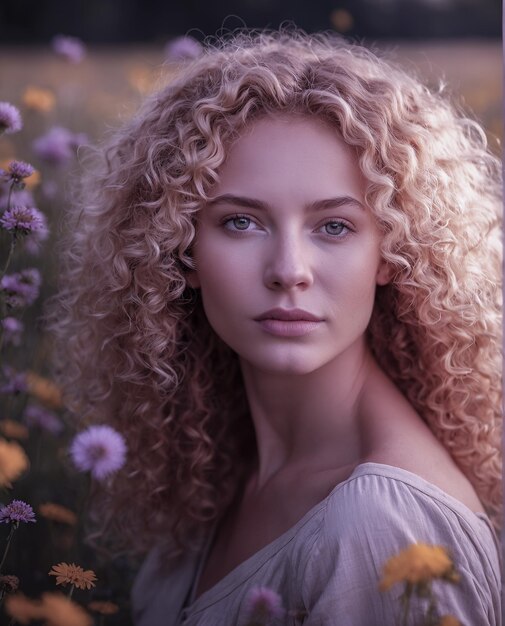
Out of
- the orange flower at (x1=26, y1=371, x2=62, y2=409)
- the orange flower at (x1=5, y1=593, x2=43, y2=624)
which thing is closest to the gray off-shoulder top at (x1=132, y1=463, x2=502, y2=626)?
the orange flower at (x1=5, y1=593, x2=43, y2=624)

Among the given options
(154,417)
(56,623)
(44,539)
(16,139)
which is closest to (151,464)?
(154,417)

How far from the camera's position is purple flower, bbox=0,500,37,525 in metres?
1.40

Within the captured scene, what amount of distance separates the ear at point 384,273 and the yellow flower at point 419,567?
664mm

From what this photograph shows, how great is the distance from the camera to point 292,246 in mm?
1526

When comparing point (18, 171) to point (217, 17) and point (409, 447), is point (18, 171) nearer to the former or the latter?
point (409, 447)

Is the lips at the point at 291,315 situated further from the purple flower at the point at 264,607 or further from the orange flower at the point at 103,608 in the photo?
the orange flower at the point at 103,608

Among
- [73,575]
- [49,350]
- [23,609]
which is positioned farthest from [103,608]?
[49,350]

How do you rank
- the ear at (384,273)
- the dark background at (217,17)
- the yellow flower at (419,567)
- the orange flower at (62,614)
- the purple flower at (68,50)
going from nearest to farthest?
the yellow flower at (419,567), the orange flower at (62,614), the ear at (384,273), the purple flower at (68,50), the dark background at (217,17)

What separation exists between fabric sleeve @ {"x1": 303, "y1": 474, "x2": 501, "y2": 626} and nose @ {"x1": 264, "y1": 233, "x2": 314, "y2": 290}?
328mm

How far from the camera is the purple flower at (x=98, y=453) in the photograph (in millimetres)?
1458

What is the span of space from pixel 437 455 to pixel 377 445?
15 cm

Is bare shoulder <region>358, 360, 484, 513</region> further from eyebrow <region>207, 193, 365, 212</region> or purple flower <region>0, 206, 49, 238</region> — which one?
purple flower <region>0, 206, 49, 238</region>

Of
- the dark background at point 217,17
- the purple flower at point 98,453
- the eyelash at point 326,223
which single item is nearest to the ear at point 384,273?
the eyelash at point 326,223

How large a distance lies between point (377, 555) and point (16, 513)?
21.2 inches
